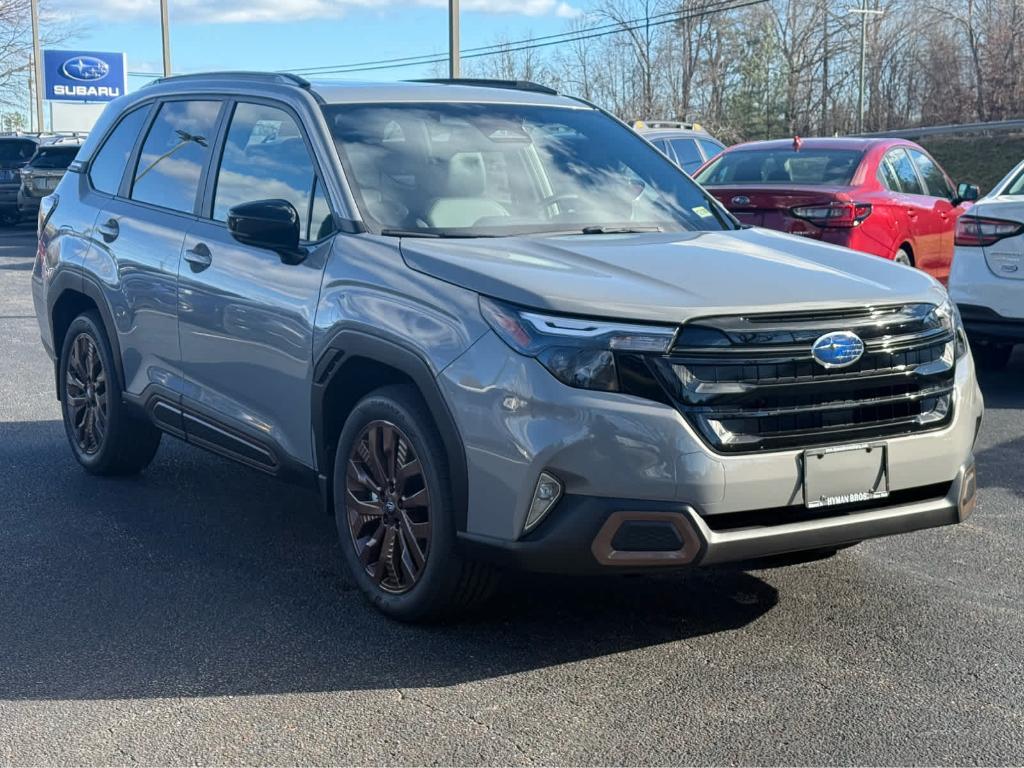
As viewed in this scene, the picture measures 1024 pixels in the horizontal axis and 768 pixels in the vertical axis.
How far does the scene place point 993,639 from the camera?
173 inches

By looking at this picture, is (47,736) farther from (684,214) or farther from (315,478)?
(684,214)

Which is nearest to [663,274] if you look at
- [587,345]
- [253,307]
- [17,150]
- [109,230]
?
[587,345]

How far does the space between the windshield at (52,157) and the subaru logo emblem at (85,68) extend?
42429 mm

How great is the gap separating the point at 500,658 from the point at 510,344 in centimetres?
102

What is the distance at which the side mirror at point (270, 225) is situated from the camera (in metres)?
4.84

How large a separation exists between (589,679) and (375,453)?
1.05m

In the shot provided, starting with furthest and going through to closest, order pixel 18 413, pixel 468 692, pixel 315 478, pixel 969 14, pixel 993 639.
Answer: pixel 969 14 → pixel 18 413 → pixel 315 478 → pixel 993 639 → pixel 468 692


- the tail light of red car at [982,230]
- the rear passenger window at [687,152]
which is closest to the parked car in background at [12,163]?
the rear passenger window at [687,152]

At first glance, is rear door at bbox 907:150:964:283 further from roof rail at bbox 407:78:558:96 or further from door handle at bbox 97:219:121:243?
door handle at bbox 97:219:121:243

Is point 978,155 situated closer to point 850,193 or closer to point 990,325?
point 850,193

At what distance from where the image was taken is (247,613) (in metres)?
4.71

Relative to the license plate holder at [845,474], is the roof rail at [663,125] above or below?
above

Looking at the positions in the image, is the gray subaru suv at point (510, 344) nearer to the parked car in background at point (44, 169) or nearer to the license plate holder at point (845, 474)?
the license plate holder at point (845, 474)

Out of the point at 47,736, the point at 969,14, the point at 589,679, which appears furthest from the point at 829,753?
the point at 969,14
